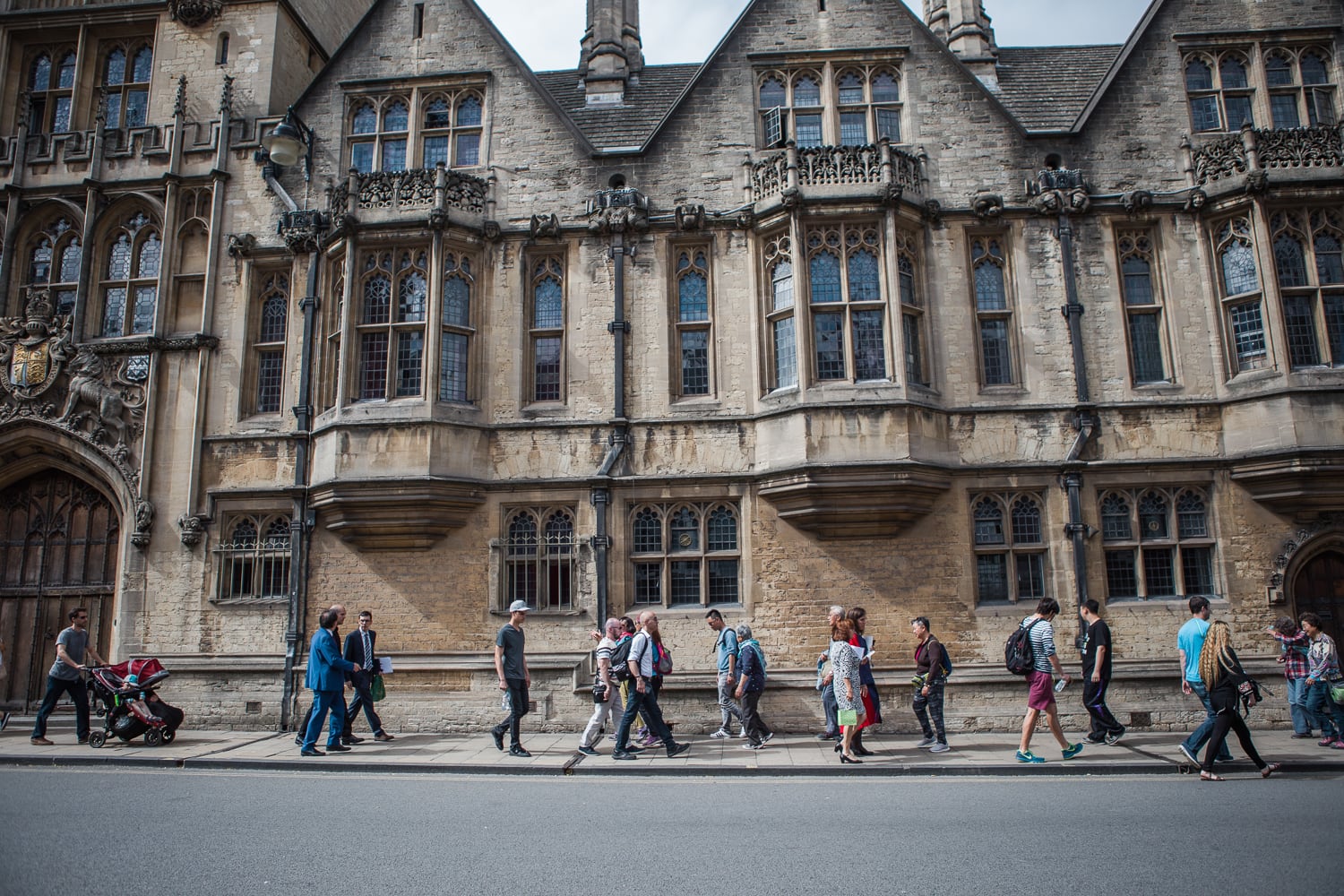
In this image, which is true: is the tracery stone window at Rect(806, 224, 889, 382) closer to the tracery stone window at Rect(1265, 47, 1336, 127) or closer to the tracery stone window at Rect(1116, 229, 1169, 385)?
the tracery stone window at Rect(1116, 229, 1169, 385)

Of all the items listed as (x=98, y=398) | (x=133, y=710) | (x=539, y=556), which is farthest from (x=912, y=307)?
(x=98, y=398)

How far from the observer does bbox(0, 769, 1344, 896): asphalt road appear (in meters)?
5.73

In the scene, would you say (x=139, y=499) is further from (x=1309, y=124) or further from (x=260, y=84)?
(x=1309, y=124)

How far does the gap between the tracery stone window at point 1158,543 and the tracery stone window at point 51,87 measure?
66.5 ft

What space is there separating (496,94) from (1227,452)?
538 inches

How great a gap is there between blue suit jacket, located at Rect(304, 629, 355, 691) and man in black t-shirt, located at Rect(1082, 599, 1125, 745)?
378 inches

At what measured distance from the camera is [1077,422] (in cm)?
1453

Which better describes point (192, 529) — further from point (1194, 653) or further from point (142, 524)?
point (1194, 653)

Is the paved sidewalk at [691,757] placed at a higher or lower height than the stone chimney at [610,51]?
lower

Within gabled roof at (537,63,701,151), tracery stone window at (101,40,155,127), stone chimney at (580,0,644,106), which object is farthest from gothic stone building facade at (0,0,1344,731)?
Answer: stone chimney at (580,0,644,106)

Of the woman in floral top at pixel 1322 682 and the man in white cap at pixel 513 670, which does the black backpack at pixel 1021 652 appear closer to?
the woman in floral top at pixel 1322 682

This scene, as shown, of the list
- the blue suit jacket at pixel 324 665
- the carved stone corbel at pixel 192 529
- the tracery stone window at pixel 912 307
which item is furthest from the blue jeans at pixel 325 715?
the tracery stone window at pixel 912 307

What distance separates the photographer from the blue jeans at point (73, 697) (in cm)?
1257

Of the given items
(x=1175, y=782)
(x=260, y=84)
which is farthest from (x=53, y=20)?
(x=1175, y=782)
